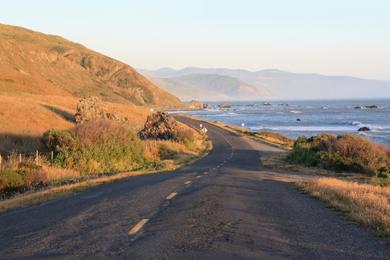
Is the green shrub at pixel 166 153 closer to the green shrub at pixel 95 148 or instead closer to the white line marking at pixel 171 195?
the green shrub at pixel 95 148

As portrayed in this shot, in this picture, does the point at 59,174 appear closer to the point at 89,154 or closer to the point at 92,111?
the point at 89,154

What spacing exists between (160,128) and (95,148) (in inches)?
1094

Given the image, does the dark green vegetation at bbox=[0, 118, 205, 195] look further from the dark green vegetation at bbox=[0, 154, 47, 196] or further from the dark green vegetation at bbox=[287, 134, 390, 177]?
the dark green vegetation at bbox=[287, 134, 390, 177]

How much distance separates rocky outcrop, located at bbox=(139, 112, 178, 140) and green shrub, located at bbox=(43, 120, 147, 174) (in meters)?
21.9

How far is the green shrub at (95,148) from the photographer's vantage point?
1252 inches

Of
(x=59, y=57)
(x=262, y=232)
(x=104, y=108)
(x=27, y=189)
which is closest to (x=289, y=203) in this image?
(x=262, y=232)

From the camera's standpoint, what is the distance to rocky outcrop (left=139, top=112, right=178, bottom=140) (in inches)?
2361

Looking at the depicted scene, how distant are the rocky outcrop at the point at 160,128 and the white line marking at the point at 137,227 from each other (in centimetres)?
4821

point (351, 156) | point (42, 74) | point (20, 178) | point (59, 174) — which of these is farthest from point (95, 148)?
point (42, 74)

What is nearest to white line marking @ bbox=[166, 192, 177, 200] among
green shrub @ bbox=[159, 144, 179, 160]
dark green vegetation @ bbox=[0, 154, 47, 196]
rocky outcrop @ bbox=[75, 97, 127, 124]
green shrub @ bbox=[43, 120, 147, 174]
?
dark green vegetation @ bbox=[0, 154, 47, 196]

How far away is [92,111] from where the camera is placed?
6066 cm

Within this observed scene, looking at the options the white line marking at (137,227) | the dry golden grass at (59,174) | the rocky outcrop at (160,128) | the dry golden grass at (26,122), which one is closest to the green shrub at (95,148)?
the dry golden grass at (59,174)

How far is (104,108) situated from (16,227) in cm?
5312

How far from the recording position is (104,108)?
2480 inches
